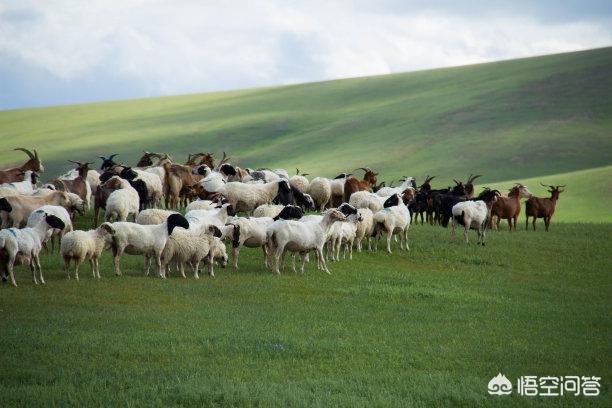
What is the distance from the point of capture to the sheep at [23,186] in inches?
957

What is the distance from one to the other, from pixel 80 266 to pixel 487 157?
52.8 metres

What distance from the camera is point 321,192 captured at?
31109 mm

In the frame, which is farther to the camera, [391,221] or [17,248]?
[391,221]

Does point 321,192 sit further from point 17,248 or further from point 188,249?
point 17,248

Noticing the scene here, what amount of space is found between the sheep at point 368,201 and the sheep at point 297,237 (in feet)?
17.1

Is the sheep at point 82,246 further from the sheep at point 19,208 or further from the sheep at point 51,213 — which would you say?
the sheep at point 19,208

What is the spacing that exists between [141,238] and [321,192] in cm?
1260

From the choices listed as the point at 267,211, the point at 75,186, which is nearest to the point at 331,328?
the point at 267,211

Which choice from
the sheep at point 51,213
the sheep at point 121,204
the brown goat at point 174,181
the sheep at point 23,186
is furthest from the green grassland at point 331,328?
the brown goat at point 174,181

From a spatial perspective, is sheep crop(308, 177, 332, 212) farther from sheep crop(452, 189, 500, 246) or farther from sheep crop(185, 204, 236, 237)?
sheep crop(185, 204, 236, 237)

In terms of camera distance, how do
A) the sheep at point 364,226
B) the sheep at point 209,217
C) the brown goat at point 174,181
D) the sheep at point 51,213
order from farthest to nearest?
the brown goat at point 174,181, the sheep at point 364,226, the sheep at point 209,217, the sheep at point 51,213

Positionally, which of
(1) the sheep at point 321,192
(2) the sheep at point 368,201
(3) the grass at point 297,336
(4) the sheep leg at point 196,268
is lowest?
(3) the grass at point 297,336

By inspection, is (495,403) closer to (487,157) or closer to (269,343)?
(269,343)

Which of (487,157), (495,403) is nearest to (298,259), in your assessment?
(495,403)
